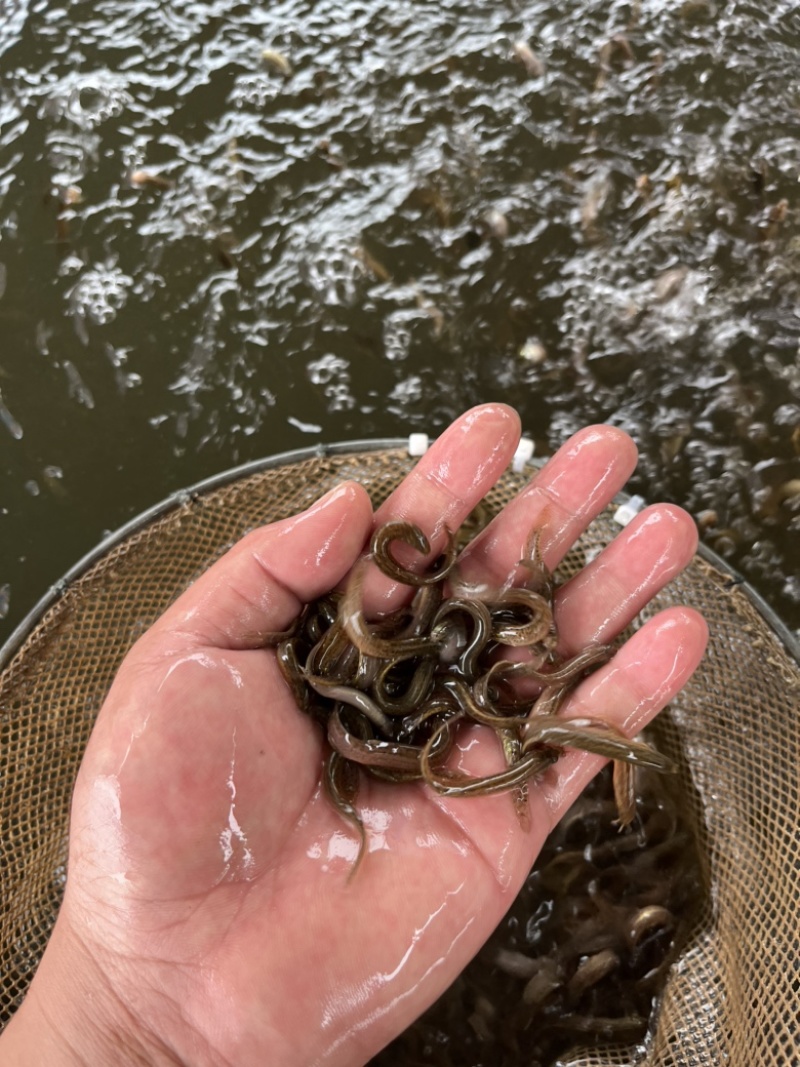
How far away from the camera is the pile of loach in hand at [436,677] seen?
2.27 meters

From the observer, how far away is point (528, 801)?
2324mm

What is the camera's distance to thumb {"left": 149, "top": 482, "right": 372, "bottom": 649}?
230 cm

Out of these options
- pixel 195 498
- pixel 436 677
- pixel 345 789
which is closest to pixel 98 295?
pixel 195 498

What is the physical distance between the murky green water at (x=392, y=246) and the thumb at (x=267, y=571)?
4.32 ft

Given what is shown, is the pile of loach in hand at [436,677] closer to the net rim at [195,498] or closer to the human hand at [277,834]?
the human hand at [277,834]

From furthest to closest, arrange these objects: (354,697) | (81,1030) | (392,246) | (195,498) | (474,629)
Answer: (392,246) → (195,498) → (474,629) → (354,697) → (81,1030)

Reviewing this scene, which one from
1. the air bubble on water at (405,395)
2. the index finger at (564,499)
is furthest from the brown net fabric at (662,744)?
the air bubble on water at (405,395)

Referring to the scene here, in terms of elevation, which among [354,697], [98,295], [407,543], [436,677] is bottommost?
[436,677]

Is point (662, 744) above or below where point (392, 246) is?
below

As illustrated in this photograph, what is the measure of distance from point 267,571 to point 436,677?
23.5 inches

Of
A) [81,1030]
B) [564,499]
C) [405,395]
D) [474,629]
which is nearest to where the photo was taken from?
[81,1030]

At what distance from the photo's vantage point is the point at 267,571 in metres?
2.32

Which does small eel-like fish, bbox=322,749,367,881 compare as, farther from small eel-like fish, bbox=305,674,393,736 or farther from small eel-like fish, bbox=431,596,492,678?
small eel-like fish, bbox=431,596,492,678

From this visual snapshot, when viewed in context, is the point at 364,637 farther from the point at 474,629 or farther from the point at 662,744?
the point at 662,744
